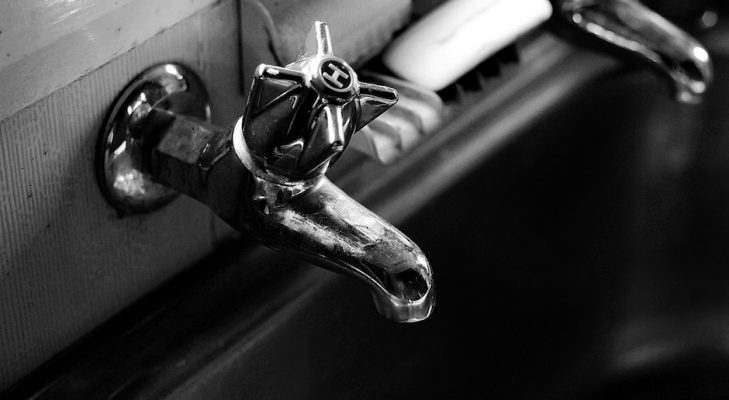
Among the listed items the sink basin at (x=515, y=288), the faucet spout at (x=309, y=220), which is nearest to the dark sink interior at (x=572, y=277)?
the sink basin at (x=515, y=288)

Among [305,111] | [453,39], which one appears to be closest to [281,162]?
[305,111]

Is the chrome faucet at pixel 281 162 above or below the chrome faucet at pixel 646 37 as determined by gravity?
above

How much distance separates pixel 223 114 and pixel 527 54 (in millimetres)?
269

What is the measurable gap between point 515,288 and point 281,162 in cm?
36

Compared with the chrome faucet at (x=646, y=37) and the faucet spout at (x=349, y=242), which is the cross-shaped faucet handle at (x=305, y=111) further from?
the chrome faucet at (x=646, y=37)

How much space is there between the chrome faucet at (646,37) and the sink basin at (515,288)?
0.09 ft

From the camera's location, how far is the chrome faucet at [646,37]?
0.65m

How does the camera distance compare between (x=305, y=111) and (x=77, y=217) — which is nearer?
(x=305, y=111)

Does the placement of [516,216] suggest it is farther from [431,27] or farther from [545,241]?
[431,27]

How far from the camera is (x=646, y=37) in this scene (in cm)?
68

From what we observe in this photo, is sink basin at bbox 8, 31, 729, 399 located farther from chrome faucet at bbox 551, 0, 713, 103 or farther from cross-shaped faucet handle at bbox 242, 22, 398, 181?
cross-shaped faucet handle at bbox 242, 22, 398, 181

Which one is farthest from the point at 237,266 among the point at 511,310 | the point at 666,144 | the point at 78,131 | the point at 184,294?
the point at 666,144

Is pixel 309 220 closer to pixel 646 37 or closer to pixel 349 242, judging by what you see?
pixel 349 242

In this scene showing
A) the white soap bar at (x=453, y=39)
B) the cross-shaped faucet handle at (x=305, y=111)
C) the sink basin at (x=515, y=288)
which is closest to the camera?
the cross-shaped faucet handle at (x=305, y=111)
